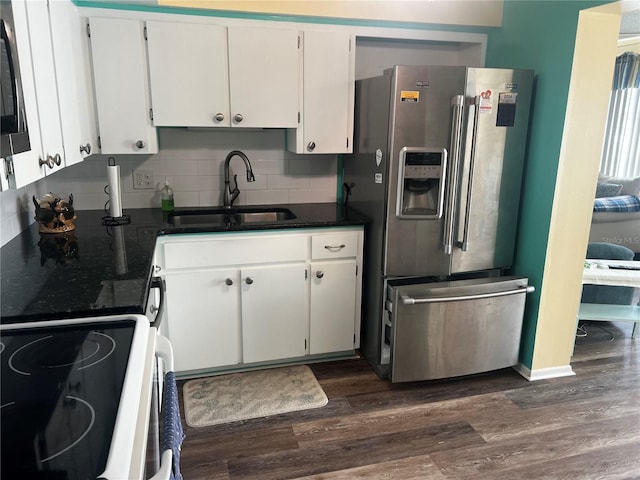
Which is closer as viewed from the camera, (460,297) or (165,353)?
(165,353)

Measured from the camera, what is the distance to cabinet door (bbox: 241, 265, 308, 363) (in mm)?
2750

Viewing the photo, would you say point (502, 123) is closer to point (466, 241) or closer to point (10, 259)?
point (466, 241)

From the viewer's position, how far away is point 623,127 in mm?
5398

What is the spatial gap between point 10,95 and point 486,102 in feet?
7.18

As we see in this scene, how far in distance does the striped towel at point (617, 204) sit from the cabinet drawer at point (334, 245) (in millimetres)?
3172

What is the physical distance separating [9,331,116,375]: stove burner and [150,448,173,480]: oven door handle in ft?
1.22

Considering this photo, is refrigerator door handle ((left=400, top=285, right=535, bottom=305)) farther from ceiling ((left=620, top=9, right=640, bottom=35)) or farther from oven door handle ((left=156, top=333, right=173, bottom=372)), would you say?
ceiling ((left=620, top=9, right=640, bottom=35))

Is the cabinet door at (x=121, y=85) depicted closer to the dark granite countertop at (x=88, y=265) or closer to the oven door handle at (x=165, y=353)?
the dark granite countertop at (x=88, y=265)

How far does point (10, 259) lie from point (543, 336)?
2.76m

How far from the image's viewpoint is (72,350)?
Answer: 118 centimetres

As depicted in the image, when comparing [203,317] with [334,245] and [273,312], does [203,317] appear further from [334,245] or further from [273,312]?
[334,245]

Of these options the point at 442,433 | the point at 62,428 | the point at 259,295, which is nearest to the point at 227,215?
the point at 259,295

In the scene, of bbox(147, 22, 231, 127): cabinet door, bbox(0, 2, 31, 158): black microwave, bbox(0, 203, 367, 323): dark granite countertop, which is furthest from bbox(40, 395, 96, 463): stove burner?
bbox(147, 22, 231, 127): cabinet door

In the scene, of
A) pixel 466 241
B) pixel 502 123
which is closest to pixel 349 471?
pixel 466 241
